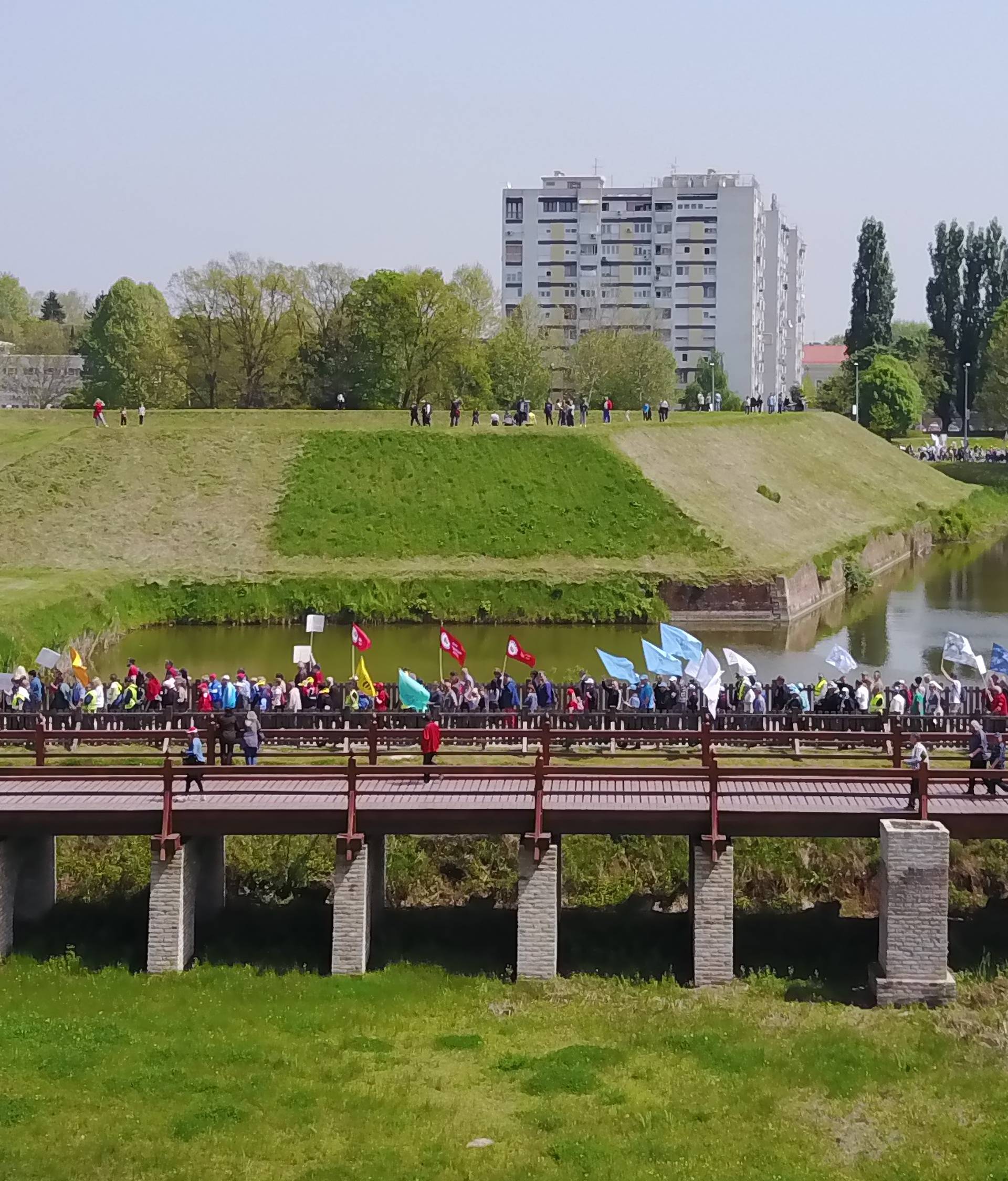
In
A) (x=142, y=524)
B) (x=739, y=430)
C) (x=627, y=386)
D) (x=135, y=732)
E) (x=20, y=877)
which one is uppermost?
(x=627, y=386)

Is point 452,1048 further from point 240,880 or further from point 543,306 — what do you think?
point 543,306

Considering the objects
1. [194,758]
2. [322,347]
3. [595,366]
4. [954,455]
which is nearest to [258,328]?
[322,347]

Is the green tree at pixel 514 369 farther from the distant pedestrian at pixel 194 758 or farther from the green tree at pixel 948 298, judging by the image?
the distant pedestrian at pixel 194 758

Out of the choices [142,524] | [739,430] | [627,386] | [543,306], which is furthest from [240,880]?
[543,306]

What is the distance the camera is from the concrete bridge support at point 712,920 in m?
22.8

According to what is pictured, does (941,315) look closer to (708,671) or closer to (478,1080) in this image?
(708,671)

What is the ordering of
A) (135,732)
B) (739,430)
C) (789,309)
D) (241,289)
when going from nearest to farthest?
(135,732) < (739,430) < (241,289) < (789,309)

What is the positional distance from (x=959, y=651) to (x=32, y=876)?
1965cm

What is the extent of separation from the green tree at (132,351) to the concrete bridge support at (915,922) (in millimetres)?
88024

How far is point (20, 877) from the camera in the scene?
2519cm

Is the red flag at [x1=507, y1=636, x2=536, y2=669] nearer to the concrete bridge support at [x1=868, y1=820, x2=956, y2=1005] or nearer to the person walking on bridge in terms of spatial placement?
the person walking on bridge

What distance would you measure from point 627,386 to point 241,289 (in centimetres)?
3108

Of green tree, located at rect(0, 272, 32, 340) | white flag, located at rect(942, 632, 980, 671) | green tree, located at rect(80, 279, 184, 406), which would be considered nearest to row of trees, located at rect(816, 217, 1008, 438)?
green tree, located at rect(80, 279, 184, 406)

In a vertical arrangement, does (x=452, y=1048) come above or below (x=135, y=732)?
below
